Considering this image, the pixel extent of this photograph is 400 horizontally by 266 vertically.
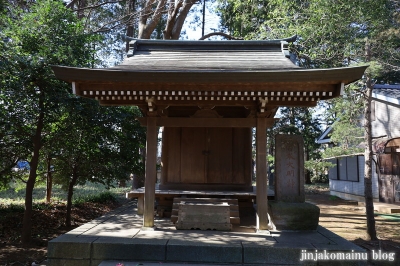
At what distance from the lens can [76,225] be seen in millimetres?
11062

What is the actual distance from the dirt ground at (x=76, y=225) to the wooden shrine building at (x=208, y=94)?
12.0 ft

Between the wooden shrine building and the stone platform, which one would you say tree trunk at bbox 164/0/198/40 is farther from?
the stone platform

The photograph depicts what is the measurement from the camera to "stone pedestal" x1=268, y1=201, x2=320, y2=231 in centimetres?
685

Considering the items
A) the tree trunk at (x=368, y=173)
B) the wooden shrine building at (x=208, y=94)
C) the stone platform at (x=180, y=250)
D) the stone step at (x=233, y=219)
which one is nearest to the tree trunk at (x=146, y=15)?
the wooden shrine building at (x=208, y=94)

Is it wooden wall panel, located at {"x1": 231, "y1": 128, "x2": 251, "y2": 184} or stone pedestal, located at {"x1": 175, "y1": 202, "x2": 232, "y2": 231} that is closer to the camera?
stone pedestal, located at {"x1": 175, "y1": 202, "x2": 232, "y2": 231}

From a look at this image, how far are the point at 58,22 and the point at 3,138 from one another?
11.7 ft

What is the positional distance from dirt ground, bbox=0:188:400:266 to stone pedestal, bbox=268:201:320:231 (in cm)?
222

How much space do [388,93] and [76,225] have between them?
48.5ft

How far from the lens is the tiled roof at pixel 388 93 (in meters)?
13.6

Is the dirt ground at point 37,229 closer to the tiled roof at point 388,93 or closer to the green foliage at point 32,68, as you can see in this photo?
the green foliage at point 32,68

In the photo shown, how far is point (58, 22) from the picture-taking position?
330 inches

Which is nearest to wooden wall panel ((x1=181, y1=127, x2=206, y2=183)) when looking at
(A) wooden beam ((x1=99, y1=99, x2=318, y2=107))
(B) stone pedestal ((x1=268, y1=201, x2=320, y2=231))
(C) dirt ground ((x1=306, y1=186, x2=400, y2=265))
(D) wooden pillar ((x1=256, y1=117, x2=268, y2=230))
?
(A) wooden beam ((x1=99, y1=99, x2=318, y2=107))

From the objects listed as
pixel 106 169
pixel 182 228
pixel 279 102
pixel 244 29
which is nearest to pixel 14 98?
pixel 106 169

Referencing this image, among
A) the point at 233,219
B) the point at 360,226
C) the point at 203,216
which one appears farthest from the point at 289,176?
the point at 360,226
